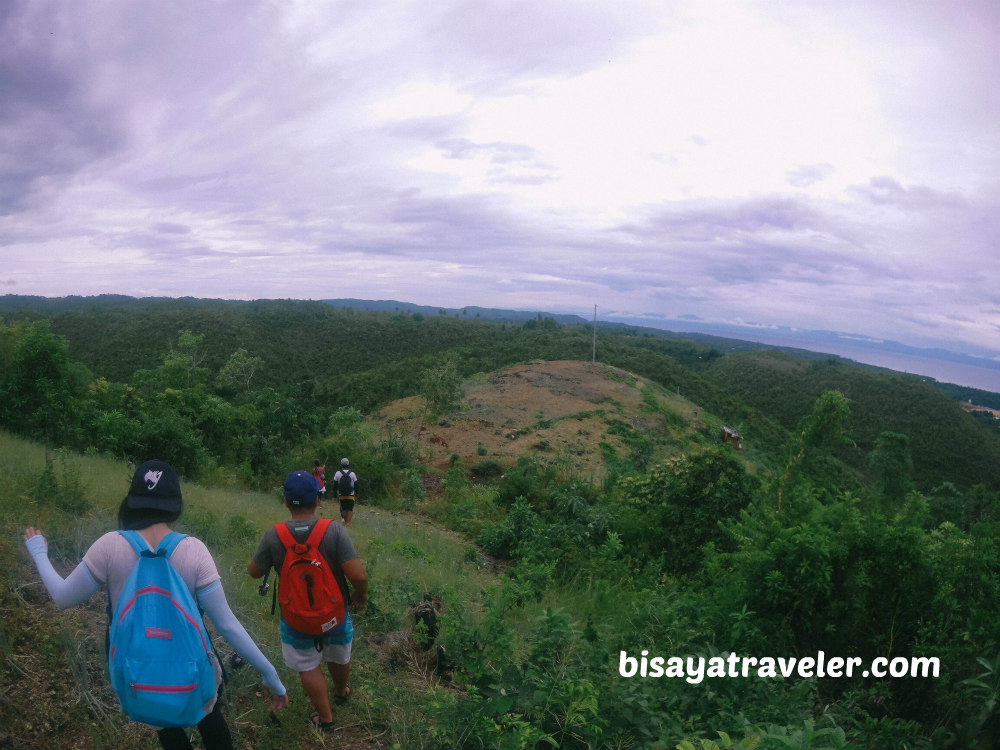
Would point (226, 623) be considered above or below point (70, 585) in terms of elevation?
below

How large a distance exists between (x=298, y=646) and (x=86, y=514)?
3.69 metres

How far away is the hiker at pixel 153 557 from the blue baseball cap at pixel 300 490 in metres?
0.66

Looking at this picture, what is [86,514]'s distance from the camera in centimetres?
518

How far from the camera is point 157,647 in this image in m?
1.86

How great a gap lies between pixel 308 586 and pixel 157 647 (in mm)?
909

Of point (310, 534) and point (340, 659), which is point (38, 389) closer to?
point (340, 659)

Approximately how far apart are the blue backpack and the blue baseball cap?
2.72 ft

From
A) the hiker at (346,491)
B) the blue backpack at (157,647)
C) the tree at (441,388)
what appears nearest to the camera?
the blue backpack at (157,647)

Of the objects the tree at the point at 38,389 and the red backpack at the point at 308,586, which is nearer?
the red backpack at the point at 308,586

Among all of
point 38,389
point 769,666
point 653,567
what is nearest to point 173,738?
point 769,666

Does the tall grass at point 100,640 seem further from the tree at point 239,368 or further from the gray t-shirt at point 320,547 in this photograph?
the tree at point 239,368

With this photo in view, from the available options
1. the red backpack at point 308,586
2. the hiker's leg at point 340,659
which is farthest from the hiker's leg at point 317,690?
the red backpack at point 308,586

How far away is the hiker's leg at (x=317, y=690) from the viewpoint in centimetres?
297

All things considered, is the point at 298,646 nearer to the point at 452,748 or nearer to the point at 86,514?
the point at 452,748
